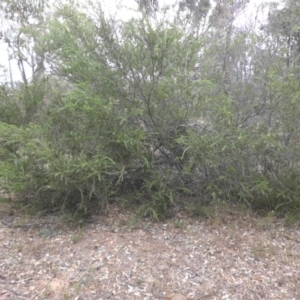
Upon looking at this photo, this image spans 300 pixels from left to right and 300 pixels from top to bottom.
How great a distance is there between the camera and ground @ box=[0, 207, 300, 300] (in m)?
2.97

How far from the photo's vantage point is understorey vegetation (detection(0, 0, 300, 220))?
3736mm

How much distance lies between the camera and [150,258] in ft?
11.1

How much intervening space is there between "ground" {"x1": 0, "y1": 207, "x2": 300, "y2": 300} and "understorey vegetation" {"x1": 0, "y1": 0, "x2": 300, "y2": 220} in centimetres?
24

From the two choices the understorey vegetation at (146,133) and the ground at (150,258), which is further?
the understorey vegetation at (146,133)

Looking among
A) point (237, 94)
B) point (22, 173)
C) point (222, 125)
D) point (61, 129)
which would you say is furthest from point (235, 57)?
point (22, 173)

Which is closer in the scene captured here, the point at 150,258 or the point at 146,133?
the point at 150,258

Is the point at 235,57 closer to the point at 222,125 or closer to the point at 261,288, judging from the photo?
the point at 222,125

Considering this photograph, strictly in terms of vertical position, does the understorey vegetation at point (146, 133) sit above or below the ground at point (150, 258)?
above

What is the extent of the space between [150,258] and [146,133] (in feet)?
4.69

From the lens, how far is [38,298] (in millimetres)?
2865

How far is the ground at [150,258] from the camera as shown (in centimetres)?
297

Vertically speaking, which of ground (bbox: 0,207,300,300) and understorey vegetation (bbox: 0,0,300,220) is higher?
understorey vegetation (bbox: 0,0,300,220)

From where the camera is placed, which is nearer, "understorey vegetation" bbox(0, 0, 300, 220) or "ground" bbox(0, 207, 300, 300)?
"ground" bbox(0, 207, 300, 300)

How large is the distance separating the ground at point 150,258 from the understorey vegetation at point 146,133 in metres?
0.24
